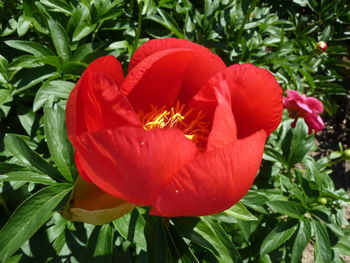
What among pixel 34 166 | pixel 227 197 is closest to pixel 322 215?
pixel 227 197

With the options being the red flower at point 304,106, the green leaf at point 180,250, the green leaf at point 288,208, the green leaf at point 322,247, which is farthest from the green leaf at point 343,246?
the green leaf at point 180,250

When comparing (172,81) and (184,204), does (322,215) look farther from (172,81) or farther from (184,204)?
(184,204)

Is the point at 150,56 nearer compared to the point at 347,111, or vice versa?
the point at 150,56

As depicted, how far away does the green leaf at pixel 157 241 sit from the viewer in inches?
35.2

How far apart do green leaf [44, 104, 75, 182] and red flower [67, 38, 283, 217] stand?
0.27 metres

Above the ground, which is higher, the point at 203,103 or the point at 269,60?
the point at 203,103

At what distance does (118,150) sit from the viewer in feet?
1.97

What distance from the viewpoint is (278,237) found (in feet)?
4.64

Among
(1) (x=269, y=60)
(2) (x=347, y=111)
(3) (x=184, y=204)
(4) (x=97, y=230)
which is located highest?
(3) (x=184, y=204)

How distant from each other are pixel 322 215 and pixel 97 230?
0.88m

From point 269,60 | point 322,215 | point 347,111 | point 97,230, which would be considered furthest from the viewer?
point 347,111

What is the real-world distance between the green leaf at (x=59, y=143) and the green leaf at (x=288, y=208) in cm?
75

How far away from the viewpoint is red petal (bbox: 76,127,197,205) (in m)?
0.60

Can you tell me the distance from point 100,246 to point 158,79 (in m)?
0.53
